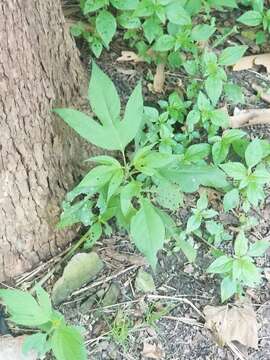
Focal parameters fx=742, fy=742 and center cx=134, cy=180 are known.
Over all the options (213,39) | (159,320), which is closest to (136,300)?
(159,320)

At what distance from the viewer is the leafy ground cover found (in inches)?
86.0

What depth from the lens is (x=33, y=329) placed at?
7.64 feet

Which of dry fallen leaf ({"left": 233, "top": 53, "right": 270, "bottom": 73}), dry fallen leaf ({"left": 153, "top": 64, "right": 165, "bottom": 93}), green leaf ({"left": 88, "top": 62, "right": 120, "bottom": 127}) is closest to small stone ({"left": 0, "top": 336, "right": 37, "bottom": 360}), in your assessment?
green leaf ({"left": 88, "top": 62, "right": 120, "bottom": 127})

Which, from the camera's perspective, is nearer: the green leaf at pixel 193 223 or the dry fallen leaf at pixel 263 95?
the green leaf at pixel 193 223

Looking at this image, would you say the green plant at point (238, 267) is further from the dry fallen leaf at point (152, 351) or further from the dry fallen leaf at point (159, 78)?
the dry fallen leaf at point (159, 78)

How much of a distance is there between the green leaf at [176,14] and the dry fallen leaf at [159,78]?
281 millimetres

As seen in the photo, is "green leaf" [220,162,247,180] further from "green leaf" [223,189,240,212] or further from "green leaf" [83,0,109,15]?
"green leaf" [83,0,109,15]

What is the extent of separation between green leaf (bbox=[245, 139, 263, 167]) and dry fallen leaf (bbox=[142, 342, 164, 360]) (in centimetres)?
65

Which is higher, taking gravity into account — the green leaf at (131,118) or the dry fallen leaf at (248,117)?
the green leaf at (131,118)

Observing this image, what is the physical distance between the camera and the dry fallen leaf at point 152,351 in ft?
7.49

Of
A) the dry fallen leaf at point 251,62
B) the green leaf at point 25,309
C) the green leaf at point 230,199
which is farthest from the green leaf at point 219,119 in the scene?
the green leaf at point 25,309

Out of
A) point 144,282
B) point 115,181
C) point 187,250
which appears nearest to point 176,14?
point 115,181

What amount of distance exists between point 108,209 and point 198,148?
394 mm

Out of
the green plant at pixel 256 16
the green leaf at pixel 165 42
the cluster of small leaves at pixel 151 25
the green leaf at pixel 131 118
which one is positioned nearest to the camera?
the green leaf at pixel 131 118
